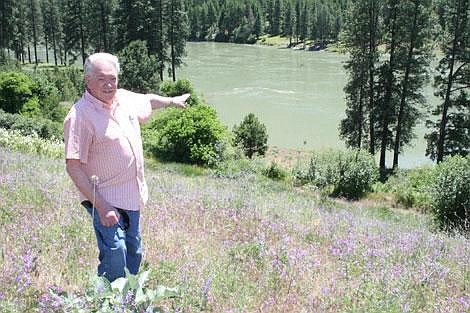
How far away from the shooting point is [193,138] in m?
19.6

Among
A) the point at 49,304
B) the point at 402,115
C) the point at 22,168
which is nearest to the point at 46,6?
the point at 402,115

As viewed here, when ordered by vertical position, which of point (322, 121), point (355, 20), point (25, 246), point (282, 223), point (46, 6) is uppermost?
point (46, 6)

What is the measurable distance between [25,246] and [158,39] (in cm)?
4852

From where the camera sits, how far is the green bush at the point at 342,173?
18.4 m

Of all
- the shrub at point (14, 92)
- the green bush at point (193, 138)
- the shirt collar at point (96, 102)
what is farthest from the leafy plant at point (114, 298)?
the shrub at point (14, 92)

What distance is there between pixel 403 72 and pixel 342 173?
13413 mm

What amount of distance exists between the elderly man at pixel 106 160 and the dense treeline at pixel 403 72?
86.9 feet

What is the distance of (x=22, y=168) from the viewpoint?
804cm

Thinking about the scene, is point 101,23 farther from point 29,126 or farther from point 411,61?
point 29,126

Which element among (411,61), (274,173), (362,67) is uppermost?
(411,61)

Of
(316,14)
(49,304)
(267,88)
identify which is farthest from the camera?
(316,14)

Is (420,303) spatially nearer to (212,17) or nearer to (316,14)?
(316,14)

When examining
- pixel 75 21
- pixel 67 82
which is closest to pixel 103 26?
pixel 75 21

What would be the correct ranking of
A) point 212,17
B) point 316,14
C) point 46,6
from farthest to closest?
point 212,17
point 316,14
point 46,6
